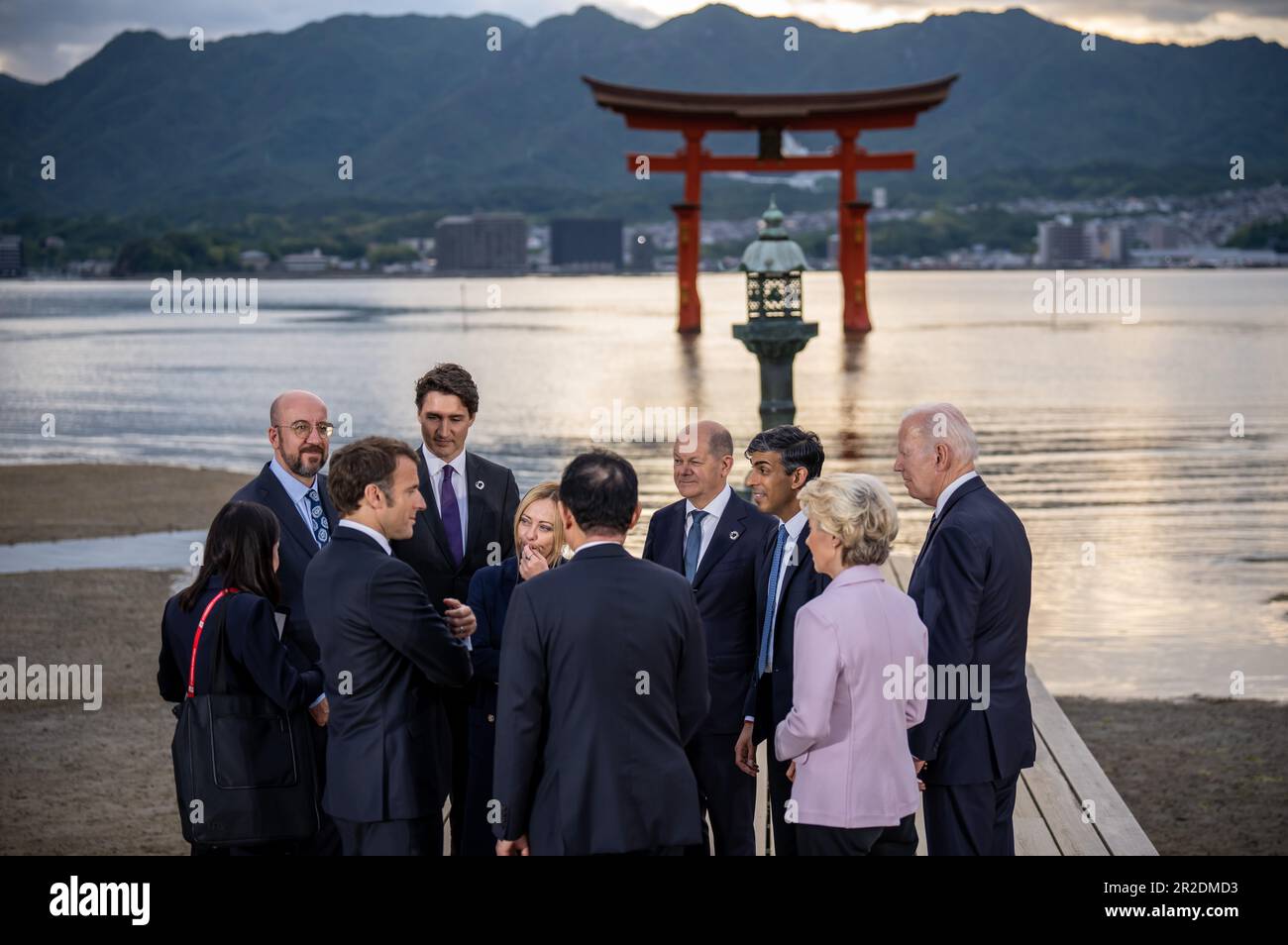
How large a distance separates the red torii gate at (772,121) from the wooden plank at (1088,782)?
3871 cm

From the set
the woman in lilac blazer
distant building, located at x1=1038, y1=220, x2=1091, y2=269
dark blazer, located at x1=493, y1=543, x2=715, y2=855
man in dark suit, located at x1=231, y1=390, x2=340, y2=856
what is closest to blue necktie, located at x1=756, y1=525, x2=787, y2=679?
the woman in lilac blazer

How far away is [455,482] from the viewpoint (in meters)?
4.73

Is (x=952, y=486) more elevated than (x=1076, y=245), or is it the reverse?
(x=1076, y=245)

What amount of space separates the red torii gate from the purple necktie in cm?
4029

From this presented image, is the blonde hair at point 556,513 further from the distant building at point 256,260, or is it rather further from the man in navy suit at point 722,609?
the distant building at point 256,260

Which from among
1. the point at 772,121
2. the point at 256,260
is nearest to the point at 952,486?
the point at 772,121

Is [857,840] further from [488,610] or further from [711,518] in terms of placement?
[488,610]

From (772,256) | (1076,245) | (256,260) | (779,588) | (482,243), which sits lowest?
(779,588)

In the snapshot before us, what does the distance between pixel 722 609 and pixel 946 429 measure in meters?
0.92

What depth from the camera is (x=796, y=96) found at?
47625 millimetres

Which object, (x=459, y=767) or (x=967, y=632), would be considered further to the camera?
(x=459, y=767)

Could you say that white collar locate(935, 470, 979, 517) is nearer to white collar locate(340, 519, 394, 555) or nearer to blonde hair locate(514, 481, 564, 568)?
blonde hair locate(514, 481, 564, 568)

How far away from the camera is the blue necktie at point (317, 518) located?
15.2 ft
